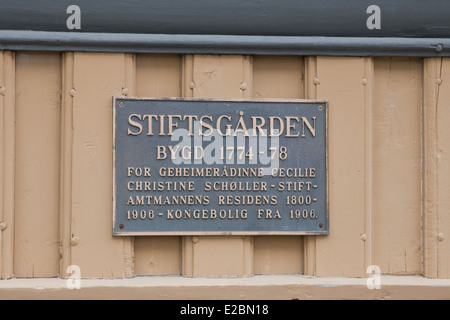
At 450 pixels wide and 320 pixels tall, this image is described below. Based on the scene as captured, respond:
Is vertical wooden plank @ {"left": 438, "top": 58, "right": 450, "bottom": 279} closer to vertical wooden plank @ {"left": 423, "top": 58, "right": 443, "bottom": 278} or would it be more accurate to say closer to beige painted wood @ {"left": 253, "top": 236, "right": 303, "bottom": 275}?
vertical wooden plank @ {"left": 423, "top": 58, "right": 443, "bottom": 278}

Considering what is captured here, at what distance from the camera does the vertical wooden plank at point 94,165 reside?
11.6ft

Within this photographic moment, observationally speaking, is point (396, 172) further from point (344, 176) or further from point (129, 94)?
point (129, 94)

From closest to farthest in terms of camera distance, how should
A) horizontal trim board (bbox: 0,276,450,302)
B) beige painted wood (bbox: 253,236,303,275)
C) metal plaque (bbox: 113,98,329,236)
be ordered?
horizontal trim board (bbox: 0,276,450,302)
metal plaque (bbox: 113,98,329,236)
beige painted wood (bbox: 253,236,303,275)

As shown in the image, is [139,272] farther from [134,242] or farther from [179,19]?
[179,19]

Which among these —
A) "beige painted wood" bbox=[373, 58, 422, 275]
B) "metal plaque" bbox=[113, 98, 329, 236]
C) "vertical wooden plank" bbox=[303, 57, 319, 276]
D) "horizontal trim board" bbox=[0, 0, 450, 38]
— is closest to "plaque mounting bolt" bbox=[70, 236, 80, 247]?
"metal plaque" bbox=[113, 98, 329, 236]

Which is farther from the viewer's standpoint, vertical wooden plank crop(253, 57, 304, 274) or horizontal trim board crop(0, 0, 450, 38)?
vertical wooden plank crop(253, 57, 304, 274)

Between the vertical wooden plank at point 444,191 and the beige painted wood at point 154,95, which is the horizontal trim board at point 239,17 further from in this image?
the vertical wooden plank at point 444,191

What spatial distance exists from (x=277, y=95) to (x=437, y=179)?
3.73 ft

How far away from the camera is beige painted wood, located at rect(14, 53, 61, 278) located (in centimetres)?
357

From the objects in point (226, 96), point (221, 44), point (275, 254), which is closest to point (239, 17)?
point (221, 44)

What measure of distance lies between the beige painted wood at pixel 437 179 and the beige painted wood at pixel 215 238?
3.77 ft

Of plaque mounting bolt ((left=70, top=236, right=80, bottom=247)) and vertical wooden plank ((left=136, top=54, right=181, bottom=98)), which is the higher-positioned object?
vertical wooden plank ((left=136, top=54, right=181, bottom=98))

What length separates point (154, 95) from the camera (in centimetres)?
363

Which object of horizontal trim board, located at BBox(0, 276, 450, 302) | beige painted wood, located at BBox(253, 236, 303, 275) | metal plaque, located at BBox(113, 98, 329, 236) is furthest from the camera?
beige painted wood, located at BBox(253, 236, 303, 275)
